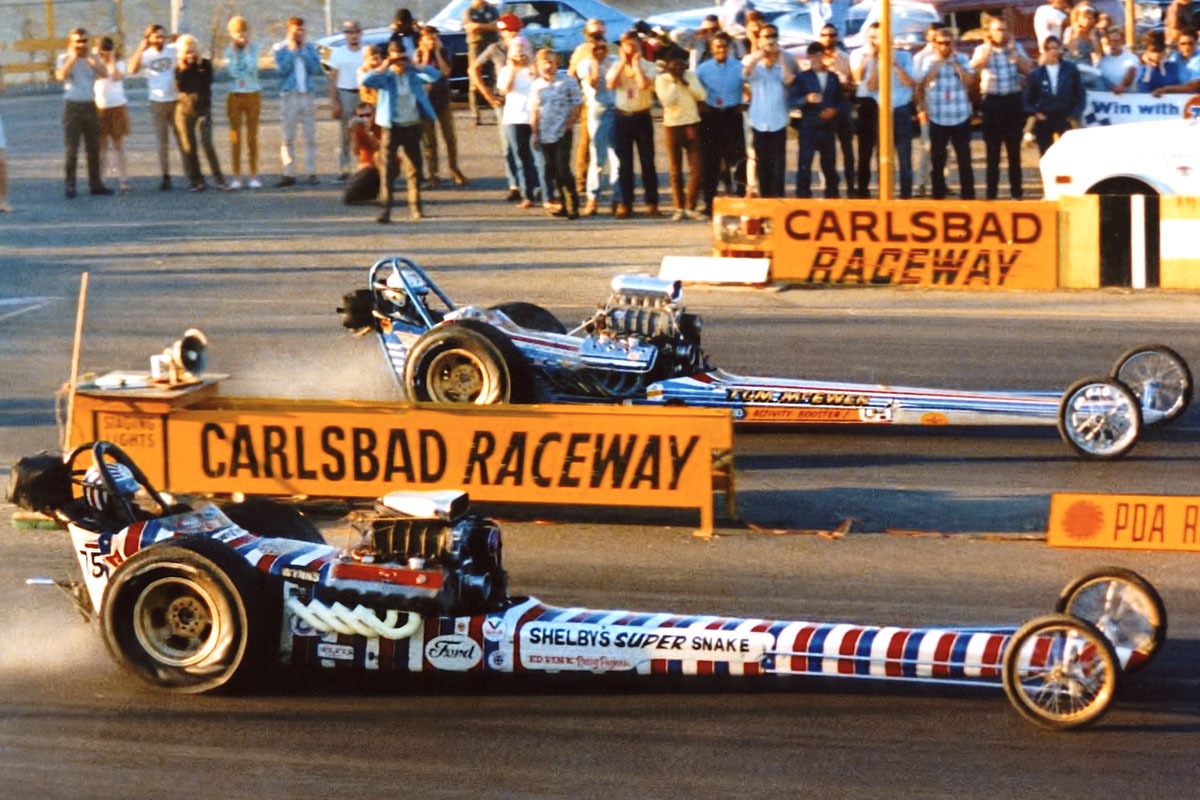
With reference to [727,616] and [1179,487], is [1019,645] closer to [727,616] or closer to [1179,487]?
[727,616]

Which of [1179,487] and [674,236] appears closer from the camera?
[1179,487]

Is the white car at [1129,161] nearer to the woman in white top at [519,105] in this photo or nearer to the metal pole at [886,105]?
the metal pole at [886,105]

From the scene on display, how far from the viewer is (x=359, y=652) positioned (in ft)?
25.7

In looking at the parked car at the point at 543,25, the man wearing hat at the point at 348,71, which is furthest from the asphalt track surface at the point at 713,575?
the parked car at the point at 543,25

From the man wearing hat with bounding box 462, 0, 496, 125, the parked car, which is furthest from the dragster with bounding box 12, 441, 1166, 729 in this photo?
the parked car

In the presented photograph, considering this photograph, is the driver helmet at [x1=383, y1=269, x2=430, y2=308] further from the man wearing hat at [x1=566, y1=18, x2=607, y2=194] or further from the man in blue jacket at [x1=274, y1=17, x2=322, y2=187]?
the man in blue jacket at [x1=274, y1=17, x2=322, y2=187]

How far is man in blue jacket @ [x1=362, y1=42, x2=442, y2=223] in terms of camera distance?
20.0 metres

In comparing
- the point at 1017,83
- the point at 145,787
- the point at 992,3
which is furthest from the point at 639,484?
the point at 992,3

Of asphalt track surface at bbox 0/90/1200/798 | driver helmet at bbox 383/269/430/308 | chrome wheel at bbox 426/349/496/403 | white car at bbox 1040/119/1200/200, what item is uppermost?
white car at bbox 1040/119/1200/200

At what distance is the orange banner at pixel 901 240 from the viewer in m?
17.5

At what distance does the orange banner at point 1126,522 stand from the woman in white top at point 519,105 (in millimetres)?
11670

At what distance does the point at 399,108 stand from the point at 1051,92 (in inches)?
276

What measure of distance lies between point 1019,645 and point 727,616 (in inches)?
79.3

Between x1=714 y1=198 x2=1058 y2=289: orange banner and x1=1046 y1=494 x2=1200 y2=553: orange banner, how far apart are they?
7.77m
